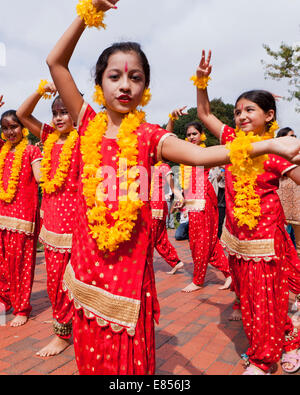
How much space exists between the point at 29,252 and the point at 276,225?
277 centimetres

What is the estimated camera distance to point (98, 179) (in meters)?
1.68

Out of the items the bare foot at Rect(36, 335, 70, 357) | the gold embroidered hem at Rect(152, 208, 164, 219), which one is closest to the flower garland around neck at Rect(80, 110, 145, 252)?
the bare foot at Rect(36, 335, 70, 357)

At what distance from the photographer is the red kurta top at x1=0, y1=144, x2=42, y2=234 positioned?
3.68 m

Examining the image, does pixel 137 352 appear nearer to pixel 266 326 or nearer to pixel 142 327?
pixel 142 327

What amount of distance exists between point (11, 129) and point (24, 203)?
902 mm

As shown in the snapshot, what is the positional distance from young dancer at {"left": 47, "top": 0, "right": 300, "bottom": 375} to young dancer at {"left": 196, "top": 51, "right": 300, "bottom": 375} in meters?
1.05

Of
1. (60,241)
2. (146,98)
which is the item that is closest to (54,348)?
Result: (60,241)

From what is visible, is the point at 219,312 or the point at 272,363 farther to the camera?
the point at 219,312

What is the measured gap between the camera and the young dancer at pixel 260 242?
2559mm

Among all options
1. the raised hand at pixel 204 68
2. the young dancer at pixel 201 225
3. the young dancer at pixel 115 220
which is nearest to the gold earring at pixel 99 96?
the young dancer at pixel 115 220

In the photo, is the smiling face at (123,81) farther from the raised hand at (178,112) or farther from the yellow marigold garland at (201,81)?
the raised hand at (178,112)

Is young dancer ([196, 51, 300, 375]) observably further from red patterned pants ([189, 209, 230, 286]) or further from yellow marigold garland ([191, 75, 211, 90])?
red patterned pants ([189, 209, 230, 286])

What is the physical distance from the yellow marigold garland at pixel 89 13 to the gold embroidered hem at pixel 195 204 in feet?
11.9
